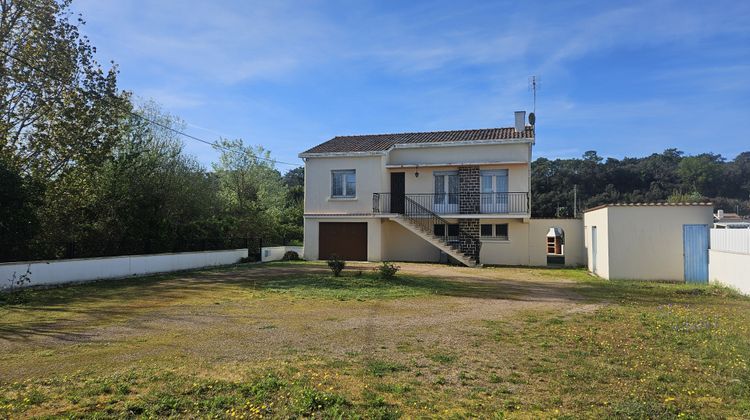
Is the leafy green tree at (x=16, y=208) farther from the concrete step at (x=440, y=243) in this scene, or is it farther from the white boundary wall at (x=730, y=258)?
the white boundary wall at (x=730, y=258)

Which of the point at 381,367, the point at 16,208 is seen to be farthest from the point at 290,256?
the point at 381,367

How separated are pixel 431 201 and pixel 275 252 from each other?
8.84 m

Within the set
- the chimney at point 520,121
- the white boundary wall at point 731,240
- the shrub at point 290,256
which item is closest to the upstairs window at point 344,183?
the shrub at point 290,256

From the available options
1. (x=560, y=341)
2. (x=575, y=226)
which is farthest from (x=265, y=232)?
(x=560, y=341)

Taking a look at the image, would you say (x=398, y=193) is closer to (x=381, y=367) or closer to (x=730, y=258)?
(x=730, y=258)

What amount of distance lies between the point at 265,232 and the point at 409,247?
26.4ft

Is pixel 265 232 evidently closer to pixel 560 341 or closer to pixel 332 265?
pixel 332 265

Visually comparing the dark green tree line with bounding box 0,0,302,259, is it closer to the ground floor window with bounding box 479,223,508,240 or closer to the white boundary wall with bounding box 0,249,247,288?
the white boundary wall with bounding box 0,249,247,288

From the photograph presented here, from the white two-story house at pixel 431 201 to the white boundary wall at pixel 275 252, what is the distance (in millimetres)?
1700

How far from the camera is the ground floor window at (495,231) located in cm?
2386

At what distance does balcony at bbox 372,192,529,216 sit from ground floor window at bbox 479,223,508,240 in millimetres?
1087

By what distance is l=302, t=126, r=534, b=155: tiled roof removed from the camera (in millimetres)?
24312

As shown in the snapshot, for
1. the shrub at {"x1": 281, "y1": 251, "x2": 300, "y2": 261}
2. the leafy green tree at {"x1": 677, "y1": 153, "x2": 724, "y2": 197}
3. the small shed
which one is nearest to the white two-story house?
the shrub at {"x1": 281, "y1": 251, "x2": 300, "y2": 261}

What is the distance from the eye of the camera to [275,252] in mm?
25625
